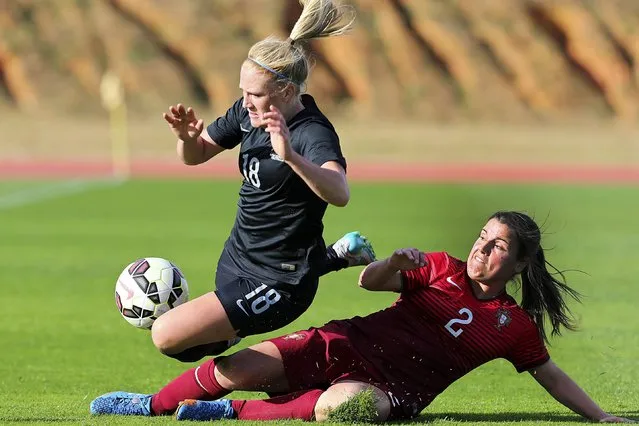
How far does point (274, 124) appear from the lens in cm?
530

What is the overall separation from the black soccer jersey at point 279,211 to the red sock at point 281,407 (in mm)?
601

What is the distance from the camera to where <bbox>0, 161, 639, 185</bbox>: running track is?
32.6 m

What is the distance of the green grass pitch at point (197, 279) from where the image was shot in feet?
23.1

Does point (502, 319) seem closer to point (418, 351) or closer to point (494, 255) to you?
point (494, 255)

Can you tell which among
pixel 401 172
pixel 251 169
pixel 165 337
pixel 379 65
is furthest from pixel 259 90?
pixel 379 65

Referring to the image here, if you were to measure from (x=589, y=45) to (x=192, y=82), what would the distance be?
18.6 meters

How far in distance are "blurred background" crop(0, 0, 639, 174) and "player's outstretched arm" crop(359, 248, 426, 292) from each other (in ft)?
132

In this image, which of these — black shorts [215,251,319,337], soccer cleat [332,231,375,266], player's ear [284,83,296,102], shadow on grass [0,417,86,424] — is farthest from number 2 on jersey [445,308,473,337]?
shadow on grass [0,417,86,424]

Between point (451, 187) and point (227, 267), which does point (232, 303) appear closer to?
point (227, 267)

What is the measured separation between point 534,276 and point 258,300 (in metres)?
1.45

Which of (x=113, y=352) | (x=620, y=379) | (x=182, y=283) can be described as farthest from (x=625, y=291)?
(x=182, y=283)

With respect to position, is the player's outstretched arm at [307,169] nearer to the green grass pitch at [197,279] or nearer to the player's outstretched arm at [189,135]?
the player's outstretched arm at [189,135]

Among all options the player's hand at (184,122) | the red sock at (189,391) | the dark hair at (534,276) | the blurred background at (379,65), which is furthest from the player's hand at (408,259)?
the blurred background at (379,65)

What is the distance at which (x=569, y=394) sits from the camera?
240 inches
